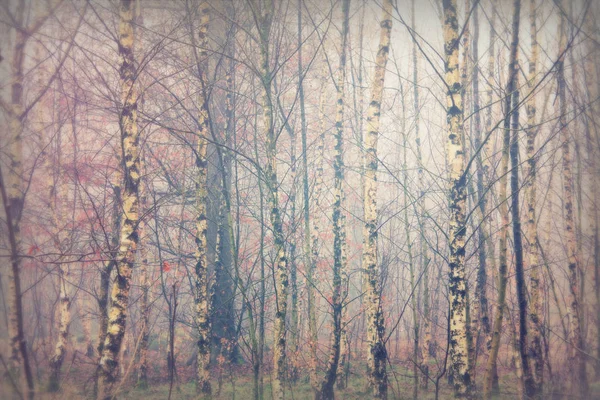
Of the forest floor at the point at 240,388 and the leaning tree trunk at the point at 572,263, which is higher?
the leaning tree trunk at the point at 572,263

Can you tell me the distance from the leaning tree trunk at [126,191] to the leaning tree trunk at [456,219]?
176 inches

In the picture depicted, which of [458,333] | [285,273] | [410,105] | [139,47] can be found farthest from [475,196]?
[139,47]

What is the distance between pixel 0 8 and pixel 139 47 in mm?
4676

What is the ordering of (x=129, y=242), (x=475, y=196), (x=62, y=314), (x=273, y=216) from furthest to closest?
(x=475, y=196) < (x=62, y=314) < (x=273, y=216) < (x=129, y=242)

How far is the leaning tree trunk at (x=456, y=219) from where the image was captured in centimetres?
495

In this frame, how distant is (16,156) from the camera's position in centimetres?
605

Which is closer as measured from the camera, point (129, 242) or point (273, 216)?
point (129, 242)

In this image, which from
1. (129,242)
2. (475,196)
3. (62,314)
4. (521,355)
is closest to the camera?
(129,242)

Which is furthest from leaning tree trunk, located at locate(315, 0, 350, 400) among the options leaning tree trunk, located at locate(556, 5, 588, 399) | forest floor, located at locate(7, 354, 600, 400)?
leaning tree trunk, located at locate(556, 5, 588, 399)

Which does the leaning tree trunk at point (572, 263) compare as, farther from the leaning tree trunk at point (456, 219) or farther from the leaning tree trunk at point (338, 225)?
the leaning tree trunk at point (338, 225)

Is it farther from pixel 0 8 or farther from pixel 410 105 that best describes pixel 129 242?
pixel 410 105

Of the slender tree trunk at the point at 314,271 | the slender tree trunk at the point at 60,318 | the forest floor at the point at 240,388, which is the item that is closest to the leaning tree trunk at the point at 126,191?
the forest floor at the point at 240,388

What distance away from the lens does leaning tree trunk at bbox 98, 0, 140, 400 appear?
4629 millimetres

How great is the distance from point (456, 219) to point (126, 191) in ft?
15.4
